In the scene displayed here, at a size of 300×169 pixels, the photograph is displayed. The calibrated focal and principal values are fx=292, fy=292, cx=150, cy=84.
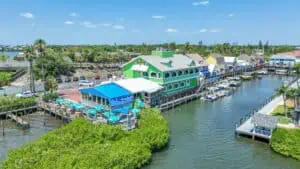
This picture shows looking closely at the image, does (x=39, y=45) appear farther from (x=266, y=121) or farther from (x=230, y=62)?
(x=230, y=62)

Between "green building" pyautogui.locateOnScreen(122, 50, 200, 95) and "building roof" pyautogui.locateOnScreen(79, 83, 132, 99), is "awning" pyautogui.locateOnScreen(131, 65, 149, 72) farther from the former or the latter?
"building roof" pyautogui.locateOnScreen(79, 83, 132, 99)

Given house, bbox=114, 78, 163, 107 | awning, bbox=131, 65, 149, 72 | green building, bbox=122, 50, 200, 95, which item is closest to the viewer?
house, bbox=114, 78, 163, 107

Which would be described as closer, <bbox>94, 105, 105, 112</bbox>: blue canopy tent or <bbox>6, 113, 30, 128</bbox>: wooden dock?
<bbox>6, 113, 30, 128</bbox>: wooden dock

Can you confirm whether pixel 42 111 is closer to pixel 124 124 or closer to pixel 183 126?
pixel 124 124

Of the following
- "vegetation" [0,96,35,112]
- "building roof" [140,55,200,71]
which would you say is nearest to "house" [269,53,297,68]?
"building roof" [140,55,200,71]

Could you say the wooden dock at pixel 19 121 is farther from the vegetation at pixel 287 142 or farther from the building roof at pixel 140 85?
the vegetation at pixel 287 142

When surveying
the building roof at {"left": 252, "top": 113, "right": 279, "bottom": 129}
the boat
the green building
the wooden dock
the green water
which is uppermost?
the green building

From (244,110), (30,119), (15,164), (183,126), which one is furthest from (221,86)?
(15,164)
